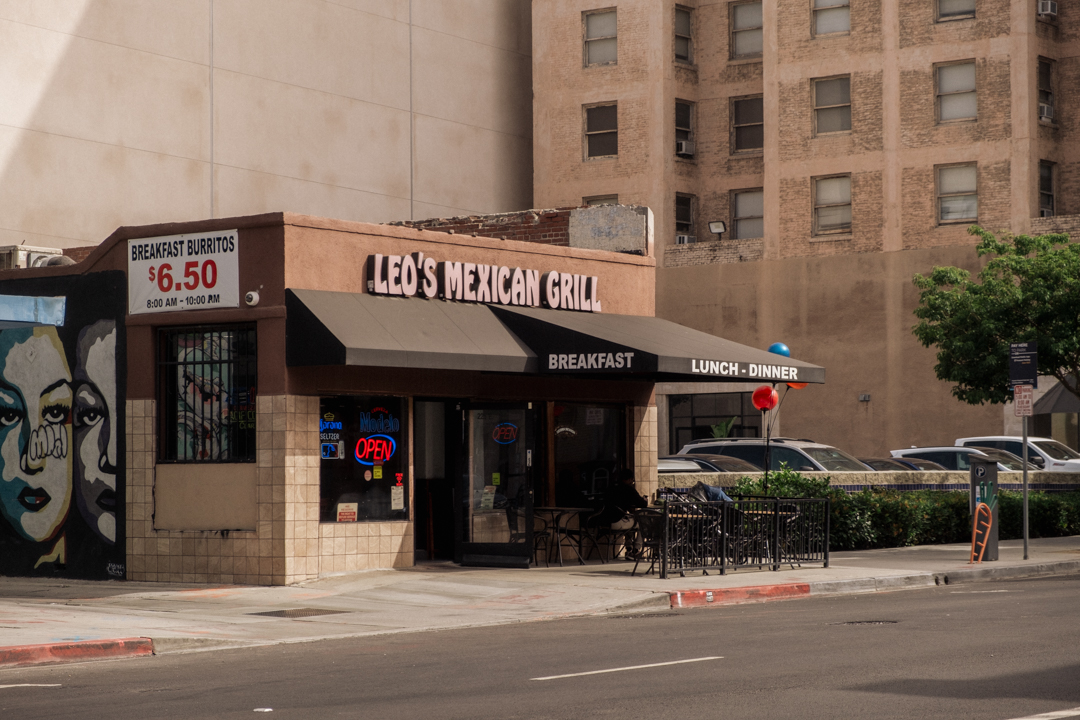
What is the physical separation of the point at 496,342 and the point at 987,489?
7572 mm

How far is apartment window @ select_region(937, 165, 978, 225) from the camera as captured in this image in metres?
43.0

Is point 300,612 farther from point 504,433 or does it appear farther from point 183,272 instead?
point 504,433

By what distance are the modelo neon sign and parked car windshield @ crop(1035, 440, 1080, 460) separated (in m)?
17.5

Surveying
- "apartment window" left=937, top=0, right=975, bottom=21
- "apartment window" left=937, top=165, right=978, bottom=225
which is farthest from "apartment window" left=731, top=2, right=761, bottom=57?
"apartment window" left=937, top=165, right=978, bottom=225

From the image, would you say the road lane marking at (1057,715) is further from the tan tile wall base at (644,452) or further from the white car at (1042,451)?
the white car at (1042,451)

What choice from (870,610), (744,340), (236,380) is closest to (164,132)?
(744,340)

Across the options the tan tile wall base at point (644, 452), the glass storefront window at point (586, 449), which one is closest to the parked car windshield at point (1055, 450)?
the tan tile wall base at point (644, 452)

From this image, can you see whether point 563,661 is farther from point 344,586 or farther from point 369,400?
point 369,400

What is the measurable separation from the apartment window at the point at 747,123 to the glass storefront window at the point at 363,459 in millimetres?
31509

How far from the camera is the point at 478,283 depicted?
20.1 meters

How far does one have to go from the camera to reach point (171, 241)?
61.5 feet

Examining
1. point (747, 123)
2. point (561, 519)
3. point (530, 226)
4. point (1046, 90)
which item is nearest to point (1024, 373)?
point (561, 519)

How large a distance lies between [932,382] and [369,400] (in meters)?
27.3

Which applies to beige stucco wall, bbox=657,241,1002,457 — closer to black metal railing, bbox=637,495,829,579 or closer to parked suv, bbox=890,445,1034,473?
parked suv, bbox=890,445,1034,473
